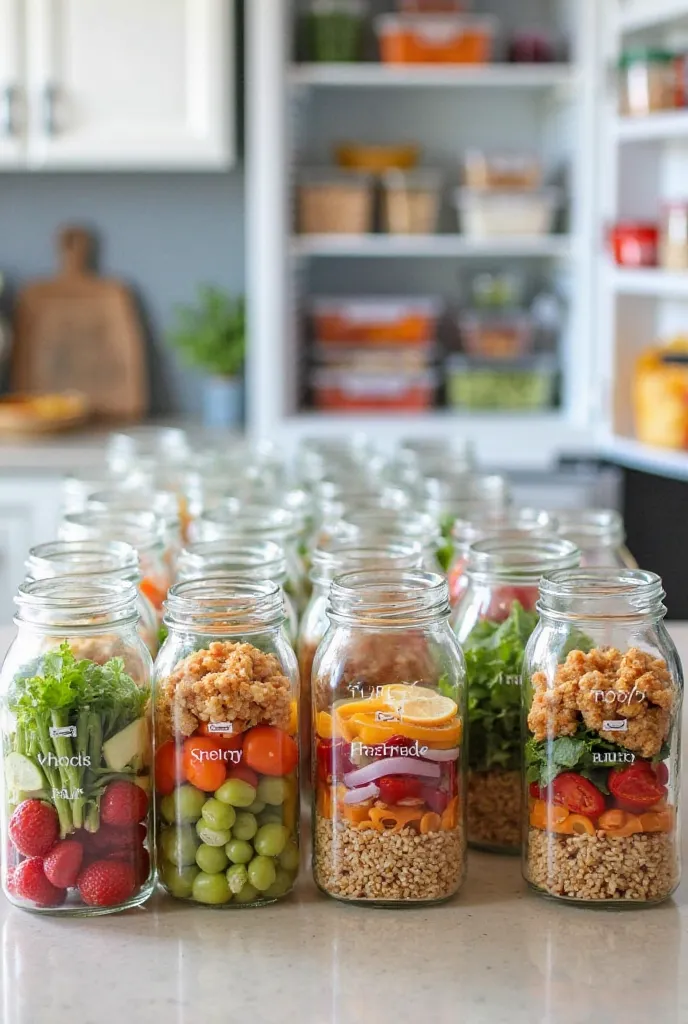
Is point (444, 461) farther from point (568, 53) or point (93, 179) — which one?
point (93, 179)

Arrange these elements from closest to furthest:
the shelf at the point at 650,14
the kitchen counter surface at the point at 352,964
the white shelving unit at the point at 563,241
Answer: the kitchen counter surface at the point at 352,964
the shelf at the point at 650,14
the white shelving unit at the point at 563,241

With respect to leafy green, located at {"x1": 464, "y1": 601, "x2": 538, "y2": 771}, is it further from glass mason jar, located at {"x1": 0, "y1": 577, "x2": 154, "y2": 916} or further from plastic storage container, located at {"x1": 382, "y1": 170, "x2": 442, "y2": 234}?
plastic storage container, located at {"x1": 382, "y1": 170, "x2": 442, "y2": 234}

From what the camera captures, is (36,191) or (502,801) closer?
(502,801)

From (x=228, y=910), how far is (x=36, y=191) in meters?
3.41

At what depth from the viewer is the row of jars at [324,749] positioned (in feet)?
3.34

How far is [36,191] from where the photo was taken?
13.6ft

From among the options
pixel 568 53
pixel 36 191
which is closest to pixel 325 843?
pixel 568 53

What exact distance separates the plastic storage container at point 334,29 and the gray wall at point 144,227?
22.1 inches

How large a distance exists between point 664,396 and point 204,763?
2551 mm

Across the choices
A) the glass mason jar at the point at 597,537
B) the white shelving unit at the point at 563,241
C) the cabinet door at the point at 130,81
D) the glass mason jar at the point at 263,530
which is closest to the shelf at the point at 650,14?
the white shelving unit at the point at 563,241

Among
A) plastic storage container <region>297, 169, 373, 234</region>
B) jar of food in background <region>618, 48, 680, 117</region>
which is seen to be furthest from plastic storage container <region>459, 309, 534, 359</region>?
jar of food in background <region>618, 48, 680, 117</region>

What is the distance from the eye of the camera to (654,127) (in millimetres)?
3402

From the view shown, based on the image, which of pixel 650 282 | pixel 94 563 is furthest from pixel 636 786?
pixel 650 282

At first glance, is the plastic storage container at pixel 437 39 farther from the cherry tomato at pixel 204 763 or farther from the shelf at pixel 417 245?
the cherry tomato at pixel 204 763
